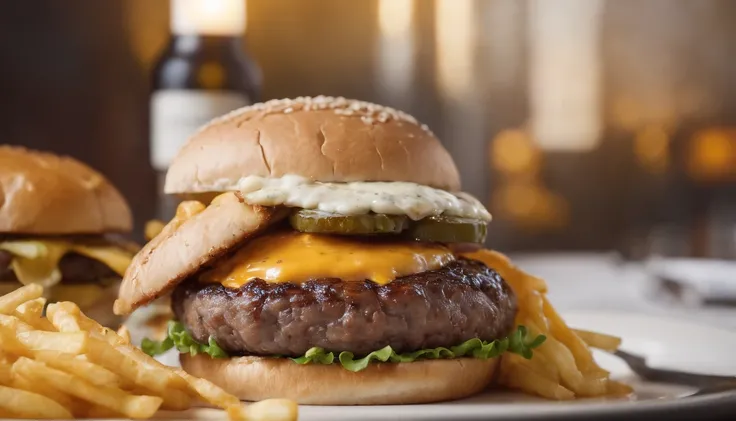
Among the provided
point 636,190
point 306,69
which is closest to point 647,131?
point 636,190

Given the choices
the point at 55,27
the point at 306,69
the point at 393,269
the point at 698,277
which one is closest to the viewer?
the point at 393,269

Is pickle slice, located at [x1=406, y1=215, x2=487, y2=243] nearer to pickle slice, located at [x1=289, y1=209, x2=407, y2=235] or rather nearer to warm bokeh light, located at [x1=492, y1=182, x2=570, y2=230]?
pickle slice, located at [x1=289, y1=209, x2=407, y2=235]

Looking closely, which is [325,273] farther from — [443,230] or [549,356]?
[549,356]

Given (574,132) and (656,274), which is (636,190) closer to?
(574,132)

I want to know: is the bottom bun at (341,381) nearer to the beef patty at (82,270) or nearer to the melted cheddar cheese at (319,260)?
the melted cheddar cheese at (319,260)

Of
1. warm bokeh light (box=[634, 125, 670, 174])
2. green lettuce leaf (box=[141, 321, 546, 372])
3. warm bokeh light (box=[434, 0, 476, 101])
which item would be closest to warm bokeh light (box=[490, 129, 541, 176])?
warm bokeh light (box=[434, 0, 476, 101])

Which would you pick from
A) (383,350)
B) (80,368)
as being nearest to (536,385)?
(383,350)
